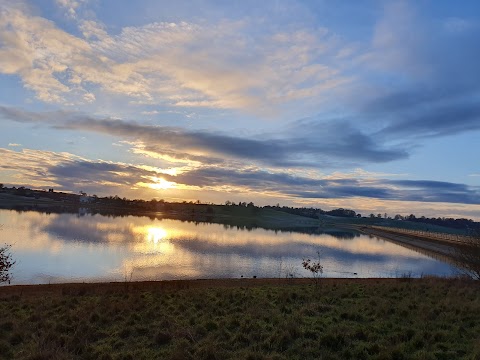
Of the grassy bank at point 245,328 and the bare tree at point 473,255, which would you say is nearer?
the grassy bank at point 245,328

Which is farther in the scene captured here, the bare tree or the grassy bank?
A: the bare tree

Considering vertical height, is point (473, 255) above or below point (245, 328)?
above

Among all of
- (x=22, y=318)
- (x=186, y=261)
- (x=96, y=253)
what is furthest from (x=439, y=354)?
(x=96, y=253)

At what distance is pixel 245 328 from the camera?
1049cm

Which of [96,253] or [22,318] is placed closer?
[22,318]

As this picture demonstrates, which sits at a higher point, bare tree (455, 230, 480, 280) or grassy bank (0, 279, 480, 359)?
bare tree (455, 230, 480, 280)

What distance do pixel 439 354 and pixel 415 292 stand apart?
31.2 feet

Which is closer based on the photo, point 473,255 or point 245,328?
point 245,328

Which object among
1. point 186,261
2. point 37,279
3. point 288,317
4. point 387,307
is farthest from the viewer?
point 186,261

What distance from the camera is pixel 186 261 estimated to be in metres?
38.0

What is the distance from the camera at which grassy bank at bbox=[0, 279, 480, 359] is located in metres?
8.55

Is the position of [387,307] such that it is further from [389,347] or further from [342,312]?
[389,347]

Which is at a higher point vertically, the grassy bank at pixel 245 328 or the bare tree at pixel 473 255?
the bare tree at pixel 473 255

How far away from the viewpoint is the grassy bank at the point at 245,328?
8547mm
